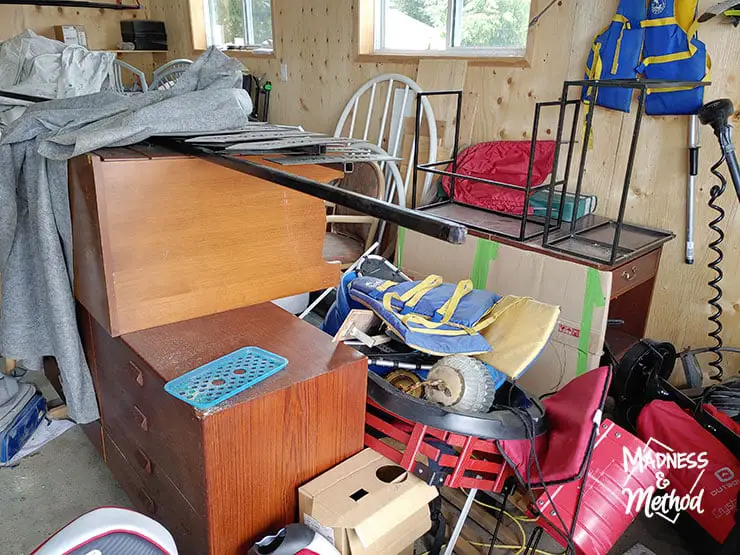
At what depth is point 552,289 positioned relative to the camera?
74.7 inches

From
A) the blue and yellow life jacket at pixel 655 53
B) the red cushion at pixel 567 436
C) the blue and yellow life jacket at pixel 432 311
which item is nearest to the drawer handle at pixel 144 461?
the blue and yellow life jacket at pixel 432 311

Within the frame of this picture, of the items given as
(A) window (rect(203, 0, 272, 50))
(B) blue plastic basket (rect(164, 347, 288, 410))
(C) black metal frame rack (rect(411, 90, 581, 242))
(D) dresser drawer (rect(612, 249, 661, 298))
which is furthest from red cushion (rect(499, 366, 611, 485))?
(A) window (rect(203, 0, 272, 50))

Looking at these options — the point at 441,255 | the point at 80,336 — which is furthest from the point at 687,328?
the point at 80,336

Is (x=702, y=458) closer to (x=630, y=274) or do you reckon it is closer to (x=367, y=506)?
(x=630, y=274)

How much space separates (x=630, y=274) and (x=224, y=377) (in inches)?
55.3

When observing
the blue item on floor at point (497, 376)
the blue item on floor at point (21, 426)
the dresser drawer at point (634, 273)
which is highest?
the dresser drawer at point (634, 273)

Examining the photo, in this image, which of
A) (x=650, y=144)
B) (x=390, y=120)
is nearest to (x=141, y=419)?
(x=650, y=144)

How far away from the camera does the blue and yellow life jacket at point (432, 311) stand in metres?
1.36

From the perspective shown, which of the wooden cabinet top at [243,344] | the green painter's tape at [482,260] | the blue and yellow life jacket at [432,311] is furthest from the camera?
the green painter's tape at [482,260]

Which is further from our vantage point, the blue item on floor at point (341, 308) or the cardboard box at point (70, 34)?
the cardboard box at point (70, 34)

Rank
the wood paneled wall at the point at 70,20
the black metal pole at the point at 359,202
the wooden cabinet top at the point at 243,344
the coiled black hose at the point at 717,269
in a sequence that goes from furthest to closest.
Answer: the wood paneled wall at the point at 70,20, the coiled black hose at the point at 717,269, the wooden cabinet top at the point at 243,344, the black metal pole at the point at 359,202

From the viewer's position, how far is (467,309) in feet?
4.93

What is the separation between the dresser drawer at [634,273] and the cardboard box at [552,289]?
0.08 metres

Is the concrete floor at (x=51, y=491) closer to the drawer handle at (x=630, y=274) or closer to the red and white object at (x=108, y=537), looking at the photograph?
the red and white object at (x=108, y=537)
